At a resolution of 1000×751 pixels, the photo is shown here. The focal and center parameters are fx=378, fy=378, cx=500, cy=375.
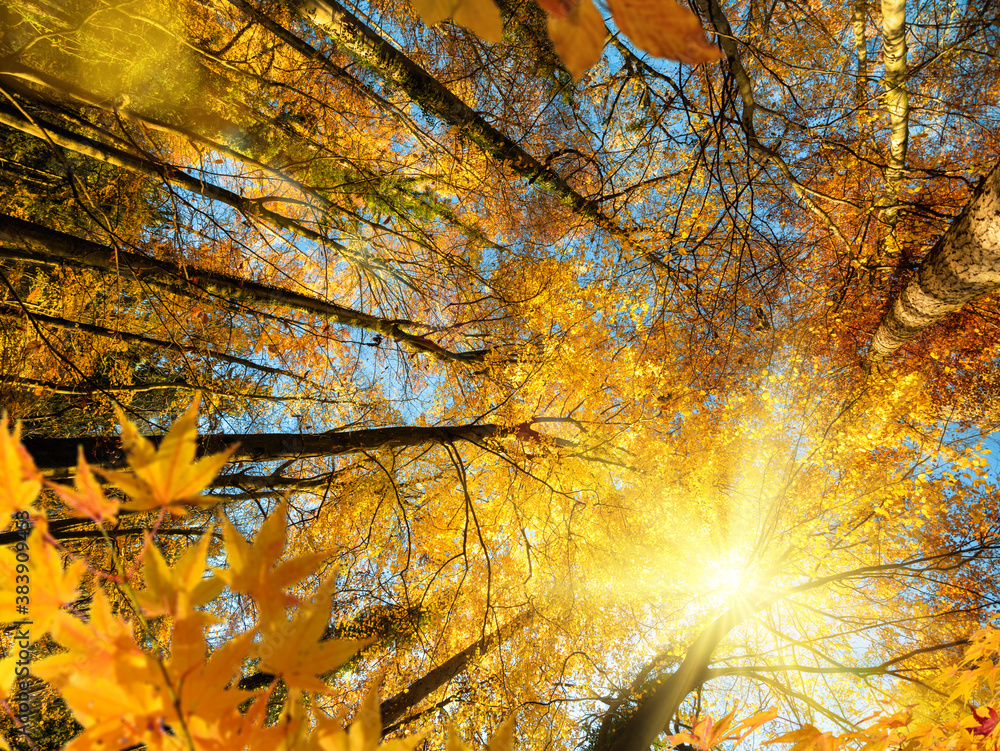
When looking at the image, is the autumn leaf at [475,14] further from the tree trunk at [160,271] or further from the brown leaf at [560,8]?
the tree trunk at [160,271]

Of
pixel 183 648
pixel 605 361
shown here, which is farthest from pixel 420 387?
pixel 183 648

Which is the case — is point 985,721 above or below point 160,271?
below

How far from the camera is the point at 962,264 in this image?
2646mm

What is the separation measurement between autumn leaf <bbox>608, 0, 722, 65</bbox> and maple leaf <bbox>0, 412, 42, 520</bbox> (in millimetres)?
1084

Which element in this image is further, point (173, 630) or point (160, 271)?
point (160, 271)

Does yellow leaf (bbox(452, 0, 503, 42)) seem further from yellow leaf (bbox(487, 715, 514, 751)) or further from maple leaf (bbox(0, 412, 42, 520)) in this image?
yellow leaf (bbox(487, 715, 514, 751))

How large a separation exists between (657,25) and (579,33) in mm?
119

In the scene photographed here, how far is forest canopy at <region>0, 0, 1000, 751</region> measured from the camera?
2850 millimetres

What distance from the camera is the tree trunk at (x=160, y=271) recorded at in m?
2.27

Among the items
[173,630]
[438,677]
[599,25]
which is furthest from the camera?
[438,677]

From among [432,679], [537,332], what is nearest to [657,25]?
[537,332]

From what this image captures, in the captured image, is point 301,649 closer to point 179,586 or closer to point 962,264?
point 179,586

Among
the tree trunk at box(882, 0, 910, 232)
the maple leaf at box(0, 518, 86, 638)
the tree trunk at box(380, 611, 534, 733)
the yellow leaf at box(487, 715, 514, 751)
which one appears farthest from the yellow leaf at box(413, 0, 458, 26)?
the tree trunk at box(380, 611, 534, 733)

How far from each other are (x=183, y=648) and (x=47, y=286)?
6.02 meters
